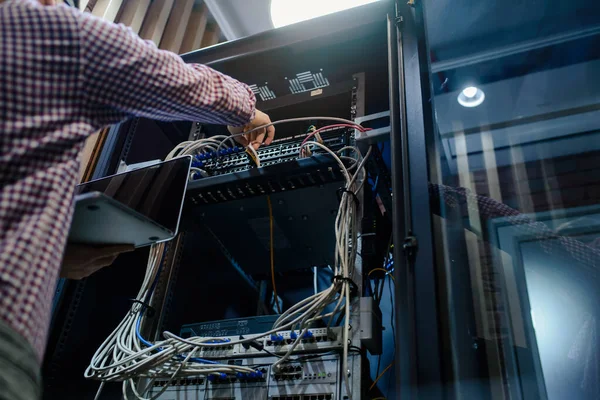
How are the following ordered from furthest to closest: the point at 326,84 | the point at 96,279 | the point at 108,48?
the point at 326,84
the point at 96,279
the point at 108,48

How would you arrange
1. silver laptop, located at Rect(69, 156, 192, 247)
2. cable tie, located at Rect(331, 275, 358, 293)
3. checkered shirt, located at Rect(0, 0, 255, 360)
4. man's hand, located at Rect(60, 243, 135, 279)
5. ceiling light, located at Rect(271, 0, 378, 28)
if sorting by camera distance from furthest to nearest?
1. ceiling light, located at Rect(271, 0, 378, 28)
2. cable tie, located at Rect(331, 275, 358, 293)
3. man's hand, located at Rect(60, 243, 135, 279)
4. silver laptop, located at Rect(69, 156, 192, 247)
5. checkered shirt, located at Rect(0, 0, 255, 360)

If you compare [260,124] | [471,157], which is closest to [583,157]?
[471,157]

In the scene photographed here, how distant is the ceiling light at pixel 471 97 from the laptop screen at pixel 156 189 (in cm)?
86

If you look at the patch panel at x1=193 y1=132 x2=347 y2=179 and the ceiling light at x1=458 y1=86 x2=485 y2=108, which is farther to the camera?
the ceiling light at x1=458 y1=86 x2=485 y2=108

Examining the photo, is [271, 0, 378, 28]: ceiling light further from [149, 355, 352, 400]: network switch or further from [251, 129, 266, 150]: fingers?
[149, 355, 352, 400]: network switch

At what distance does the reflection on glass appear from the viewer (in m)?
0.81

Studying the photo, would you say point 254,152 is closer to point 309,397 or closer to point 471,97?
point 309,397

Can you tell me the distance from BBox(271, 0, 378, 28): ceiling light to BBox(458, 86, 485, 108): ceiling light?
1.56 feet

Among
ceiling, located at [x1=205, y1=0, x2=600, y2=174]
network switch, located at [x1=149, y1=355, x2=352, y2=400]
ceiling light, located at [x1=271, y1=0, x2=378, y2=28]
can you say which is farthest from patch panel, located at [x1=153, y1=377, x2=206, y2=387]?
ceiling light, located at [x1=271, y1=0, x2=378, y2=28]

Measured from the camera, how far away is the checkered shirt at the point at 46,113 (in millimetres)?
571

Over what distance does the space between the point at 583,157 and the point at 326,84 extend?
74 centimetres

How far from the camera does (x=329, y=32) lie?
1.16 m

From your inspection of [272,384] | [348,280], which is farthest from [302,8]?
[272,384]

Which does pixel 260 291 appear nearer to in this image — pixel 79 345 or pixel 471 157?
pixel 79 345
